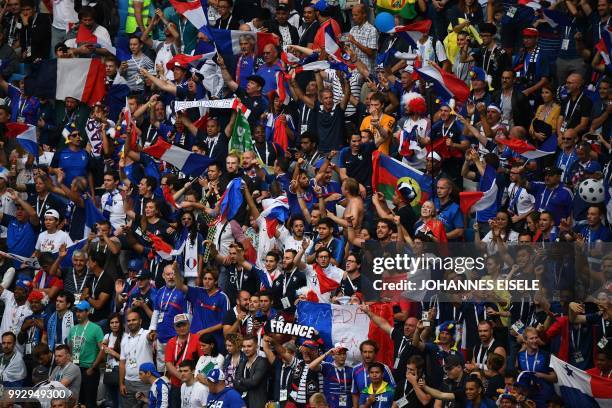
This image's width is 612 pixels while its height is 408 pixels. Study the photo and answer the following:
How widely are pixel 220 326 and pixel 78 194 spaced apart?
13.7 ft

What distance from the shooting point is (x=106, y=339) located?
2066 cm

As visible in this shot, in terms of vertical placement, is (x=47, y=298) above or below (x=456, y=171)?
below

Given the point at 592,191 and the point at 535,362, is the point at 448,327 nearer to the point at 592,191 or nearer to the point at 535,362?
the point at 535,362

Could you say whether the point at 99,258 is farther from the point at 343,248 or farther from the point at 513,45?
the point at 513,45

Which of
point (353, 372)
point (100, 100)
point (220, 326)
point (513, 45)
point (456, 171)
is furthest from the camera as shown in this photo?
point (100, 100)

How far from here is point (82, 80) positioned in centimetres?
2478

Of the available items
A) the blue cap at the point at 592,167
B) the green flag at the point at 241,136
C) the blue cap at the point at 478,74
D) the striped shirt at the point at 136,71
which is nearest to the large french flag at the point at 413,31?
the blue cap at the point at 478,74

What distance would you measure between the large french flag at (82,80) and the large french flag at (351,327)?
6.97m

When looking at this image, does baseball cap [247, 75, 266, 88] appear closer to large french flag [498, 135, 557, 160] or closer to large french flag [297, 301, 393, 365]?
large french flag [498, 135, 557, 160]

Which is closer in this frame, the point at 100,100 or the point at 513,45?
the point at 513,45

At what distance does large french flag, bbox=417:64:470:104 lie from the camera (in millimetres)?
21047

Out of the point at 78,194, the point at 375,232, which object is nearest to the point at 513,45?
the point at 375,232

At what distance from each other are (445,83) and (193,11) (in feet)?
14.9

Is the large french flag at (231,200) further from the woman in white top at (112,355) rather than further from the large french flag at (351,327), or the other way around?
the large french flag at (351,327)
